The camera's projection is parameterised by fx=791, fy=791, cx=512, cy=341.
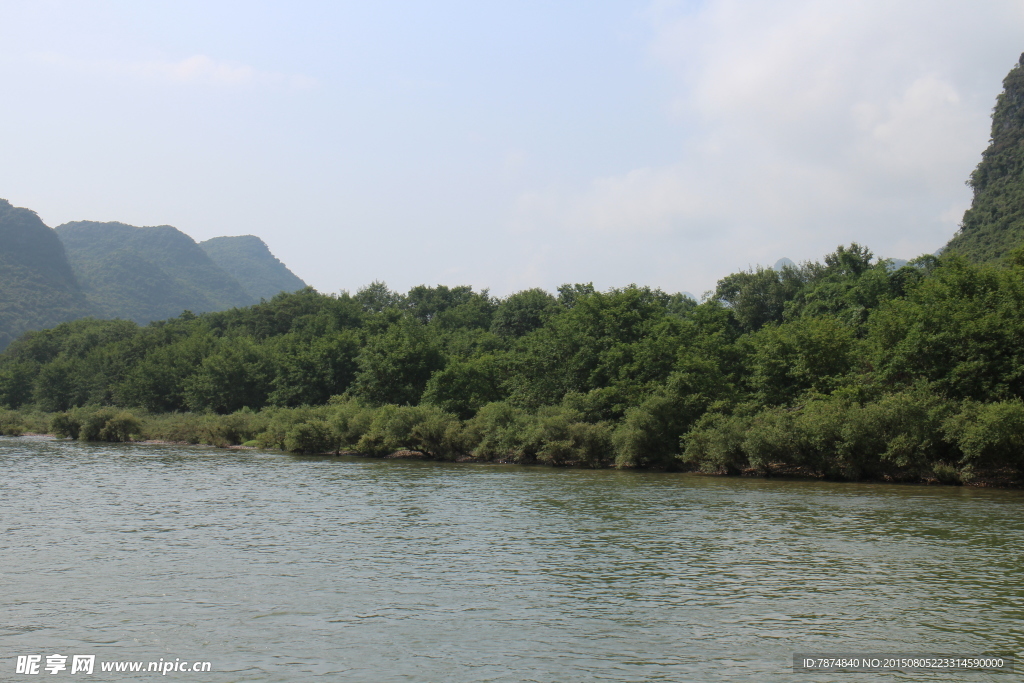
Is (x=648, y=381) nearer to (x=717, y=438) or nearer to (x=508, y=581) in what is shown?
(x=717, y=438)

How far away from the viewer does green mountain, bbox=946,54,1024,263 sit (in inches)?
4008

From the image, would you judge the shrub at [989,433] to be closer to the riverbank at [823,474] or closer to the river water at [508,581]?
the riverbank at [823,474]

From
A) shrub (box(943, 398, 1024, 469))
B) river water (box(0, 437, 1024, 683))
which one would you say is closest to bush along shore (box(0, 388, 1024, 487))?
shrub (box(943, 398, 1024, 469))

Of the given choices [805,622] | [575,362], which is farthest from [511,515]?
[575,362]

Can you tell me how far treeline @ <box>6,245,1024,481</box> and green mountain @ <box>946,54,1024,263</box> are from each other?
21.8 meters

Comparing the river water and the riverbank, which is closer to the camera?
the river water

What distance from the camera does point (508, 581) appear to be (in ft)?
74.7

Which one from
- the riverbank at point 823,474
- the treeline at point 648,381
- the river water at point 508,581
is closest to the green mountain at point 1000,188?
the treeline at point 648,381

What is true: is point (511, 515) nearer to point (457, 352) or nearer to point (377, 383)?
point (377, 383)

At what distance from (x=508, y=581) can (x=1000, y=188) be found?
125 m

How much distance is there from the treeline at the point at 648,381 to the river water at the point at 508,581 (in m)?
6.12

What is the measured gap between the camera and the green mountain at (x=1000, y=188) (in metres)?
102

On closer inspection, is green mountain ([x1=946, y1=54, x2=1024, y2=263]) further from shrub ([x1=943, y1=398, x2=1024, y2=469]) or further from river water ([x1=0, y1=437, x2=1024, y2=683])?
river water ([x1=0, y1=437, x2=1024, y2=683])

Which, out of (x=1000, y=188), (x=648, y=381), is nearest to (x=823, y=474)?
(x=648, y=381)
